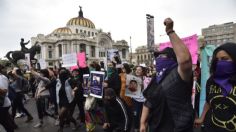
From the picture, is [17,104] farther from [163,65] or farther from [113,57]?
[163,65]

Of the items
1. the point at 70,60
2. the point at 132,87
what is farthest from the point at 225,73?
the point at 70,60

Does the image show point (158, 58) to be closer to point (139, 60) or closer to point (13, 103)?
point (13, 103)

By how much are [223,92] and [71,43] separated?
77736mm

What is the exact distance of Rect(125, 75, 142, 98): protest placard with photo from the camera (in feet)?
18.6

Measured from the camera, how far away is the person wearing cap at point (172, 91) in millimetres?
2096

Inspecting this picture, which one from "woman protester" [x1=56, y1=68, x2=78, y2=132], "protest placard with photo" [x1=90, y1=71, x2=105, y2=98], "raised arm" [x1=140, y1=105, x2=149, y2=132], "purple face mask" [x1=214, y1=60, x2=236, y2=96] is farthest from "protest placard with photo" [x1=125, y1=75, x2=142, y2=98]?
"purple face mask" [x1=214, y1=60, x2=236, y2=96]

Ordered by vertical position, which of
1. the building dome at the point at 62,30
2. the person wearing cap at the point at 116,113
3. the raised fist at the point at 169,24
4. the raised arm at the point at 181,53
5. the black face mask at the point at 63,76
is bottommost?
the person wearing cap at the point at 116,113

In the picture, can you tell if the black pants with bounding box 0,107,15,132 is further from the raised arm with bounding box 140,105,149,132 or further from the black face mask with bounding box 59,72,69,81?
the raised arm with bounding box 140,105,149,132

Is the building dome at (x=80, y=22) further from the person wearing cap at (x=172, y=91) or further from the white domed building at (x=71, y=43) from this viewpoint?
the person wearing cap at (x=172, y=91)

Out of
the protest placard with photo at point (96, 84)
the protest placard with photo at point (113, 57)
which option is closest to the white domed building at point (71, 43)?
the protest placard with photo at point (113, 57)

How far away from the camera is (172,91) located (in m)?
2.23

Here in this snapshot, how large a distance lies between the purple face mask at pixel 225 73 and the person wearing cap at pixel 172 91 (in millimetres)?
281

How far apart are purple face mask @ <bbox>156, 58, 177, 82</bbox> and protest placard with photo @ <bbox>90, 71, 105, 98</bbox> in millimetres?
3114

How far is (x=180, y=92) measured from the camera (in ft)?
7.23
